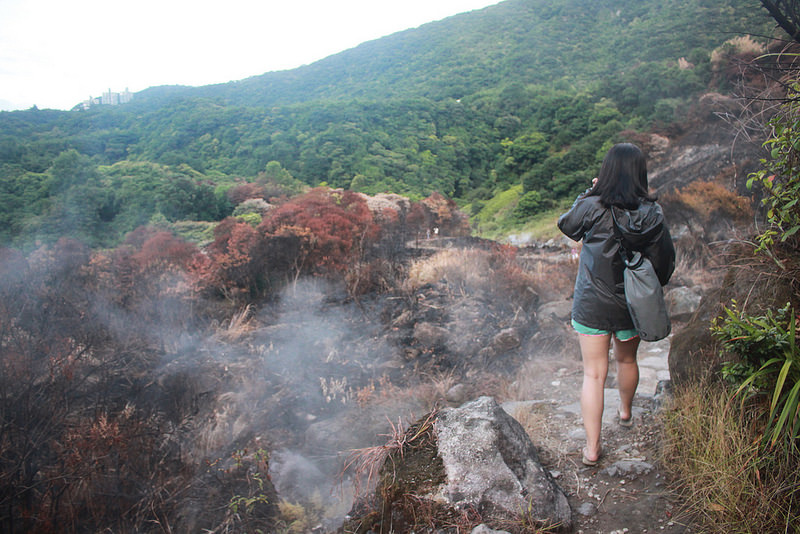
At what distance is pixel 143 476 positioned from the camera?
3383mm

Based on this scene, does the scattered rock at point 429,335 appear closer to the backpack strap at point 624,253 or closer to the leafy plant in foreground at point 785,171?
the backpack strap at point 624,253

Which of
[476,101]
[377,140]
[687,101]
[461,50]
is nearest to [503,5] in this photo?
[461,50]

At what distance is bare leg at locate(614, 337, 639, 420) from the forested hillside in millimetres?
1574

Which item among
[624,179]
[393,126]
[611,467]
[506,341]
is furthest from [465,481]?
[393,126]

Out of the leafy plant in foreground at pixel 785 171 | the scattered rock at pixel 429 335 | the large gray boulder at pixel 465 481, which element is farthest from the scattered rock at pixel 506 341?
the leafy plant in foreground at pixel 785 171

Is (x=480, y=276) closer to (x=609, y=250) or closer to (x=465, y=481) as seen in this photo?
(x=609, y=250)

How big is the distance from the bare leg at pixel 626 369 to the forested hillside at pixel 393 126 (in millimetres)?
1574

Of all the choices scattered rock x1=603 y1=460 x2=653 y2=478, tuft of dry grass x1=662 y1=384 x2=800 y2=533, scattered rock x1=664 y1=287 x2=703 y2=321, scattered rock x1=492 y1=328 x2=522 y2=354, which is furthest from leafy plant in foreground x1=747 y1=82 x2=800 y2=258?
scattered rock x1=664 y1=287 x2=703 y2=321

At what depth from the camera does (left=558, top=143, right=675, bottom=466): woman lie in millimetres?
2248

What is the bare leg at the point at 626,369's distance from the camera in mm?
2473

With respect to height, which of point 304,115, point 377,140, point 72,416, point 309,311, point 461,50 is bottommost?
point 309,311

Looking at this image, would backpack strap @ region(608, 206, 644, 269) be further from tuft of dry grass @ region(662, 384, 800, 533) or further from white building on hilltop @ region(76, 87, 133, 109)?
white building on hilltop @ region(76, 87, 133, 109)

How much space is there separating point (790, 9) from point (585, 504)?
2.54 m

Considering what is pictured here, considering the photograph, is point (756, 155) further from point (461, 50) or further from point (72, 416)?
point (461, 50)
